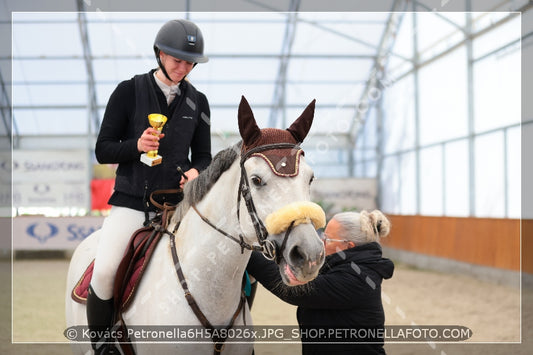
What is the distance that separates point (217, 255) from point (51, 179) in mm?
11204

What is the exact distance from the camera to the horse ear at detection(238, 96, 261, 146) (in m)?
1.67

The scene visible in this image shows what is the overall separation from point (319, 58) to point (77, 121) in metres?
7.29

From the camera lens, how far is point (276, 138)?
170cm

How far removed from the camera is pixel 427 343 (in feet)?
15.4

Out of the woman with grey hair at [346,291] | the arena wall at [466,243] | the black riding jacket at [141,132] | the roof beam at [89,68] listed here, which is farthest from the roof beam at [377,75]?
the black riding jacket at [141,132]

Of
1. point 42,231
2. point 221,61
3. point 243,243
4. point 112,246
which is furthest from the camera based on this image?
point 221,61

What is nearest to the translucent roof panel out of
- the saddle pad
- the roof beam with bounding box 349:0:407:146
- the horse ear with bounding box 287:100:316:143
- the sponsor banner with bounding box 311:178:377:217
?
the roof beam with bounding box 349:0:407:146

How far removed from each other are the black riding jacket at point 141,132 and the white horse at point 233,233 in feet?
0.64

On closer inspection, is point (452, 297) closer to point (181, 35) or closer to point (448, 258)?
point (448, 258)

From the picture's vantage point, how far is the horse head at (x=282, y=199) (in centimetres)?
150

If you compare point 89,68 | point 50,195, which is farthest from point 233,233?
point 89,68

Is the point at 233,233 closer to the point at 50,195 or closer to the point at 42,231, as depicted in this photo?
the point at 42,231

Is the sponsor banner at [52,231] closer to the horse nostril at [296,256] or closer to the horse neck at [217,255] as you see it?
the horse neck at [217,255]

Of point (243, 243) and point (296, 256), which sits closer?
point (296, 256)
